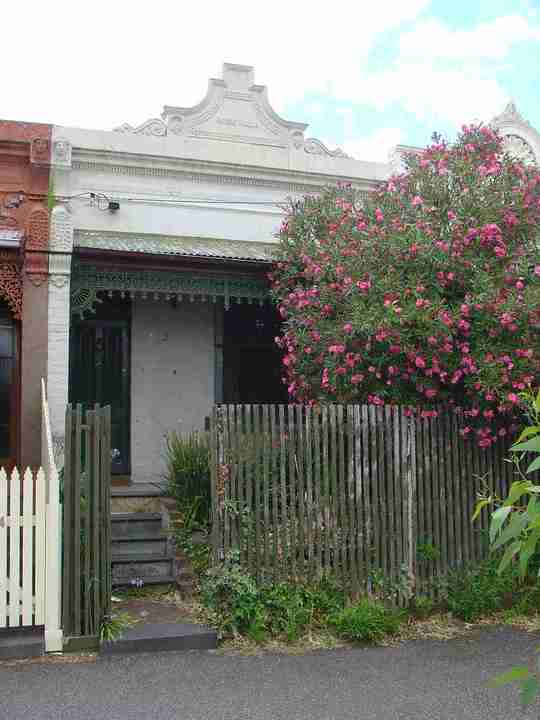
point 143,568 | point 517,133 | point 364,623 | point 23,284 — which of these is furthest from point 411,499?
point 517,133

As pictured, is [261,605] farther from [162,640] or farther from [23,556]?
[23,556]

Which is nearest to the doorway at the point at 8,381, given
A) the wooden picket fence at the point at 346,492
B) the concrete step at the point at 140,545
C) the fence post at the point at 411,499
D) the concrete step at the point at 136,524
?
the concrete step at the point at 136,524

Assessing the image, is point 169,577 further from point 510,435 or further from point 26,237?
point 26,237

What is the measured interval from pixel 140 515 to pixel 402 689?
4.00 meters

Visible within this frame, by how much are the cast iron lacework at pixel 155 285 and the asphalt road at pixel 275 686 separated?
176 inches

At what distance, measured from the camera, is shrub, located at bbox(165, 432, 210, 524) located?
791 cm

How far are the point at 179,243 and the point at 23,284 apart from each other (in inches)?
77.0

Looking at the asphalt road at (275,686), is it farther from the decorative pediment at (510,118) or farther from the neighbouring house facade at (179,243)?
the decorative pediment at (510,118)

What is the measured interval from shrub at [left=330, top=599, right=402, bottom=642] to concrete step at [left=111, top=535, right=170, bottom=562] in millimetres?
2294

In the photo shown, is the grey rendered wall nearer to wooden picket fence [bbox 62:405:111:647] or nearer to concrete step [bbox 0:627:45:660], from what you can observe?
wooden picket fence [bbox 62:405:111:647]

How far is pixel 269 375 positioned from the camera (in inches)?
425

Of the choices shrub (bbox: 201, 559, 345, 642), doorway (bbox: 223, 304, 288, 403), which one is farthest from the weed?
doorway (bbox: 223, 304, 288, 403)

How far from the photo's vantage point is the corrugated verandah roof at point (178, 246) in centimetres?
876

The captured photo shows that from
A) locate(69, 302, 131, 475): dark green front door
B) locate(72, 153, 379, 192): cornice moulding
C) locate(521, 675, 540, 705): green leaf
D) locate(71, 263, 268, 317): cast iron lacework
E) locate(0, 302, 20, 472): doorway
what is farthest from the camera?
locate(69, 302, 131, 475): dark green front door
